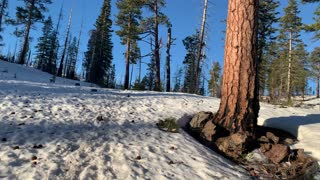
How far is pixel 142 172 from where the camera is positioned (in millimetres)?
5773

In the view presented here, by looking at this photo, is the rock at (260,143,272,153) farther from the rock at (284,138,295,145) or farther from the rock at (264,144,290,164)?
the rock at (284,138,295,145)

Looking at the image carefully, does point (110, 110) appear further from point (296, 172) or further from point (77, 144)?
point (296, 172)

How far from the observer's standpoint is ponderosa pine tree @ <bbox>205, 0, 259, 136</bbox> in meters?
8.05

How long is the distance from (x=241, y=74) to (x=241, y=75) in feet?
0.08

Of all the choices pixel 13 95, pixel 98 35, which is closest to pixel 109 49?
pixel 98 35

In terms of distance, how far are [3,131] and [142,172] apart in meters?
3.38

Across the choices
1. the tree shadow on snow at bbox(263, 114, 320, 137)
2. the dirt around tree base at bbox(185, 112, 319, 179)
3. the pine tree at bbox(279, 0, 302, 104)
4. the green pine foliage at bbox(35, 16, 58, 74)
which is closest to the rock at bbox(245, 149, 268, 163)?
the dirt around tree base at bbox(185, 112, 319, 179)

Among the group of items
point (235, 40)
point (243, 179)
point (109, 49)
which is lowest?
point (243, 179)

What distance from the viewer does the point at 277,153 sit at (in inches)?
289

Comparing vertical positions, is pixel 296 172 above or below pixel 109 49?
below

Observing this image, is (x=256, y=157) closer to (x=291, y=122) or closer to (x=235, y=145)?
(x=235, y=145)

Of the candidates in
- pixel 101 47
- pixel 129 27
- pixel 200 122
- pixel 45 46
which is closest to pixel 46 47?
pixel 45 46

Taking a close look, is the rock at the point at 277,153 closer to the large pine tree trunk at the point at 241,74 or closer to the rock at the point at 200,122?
the large pine tree trunk at the point at 241,74

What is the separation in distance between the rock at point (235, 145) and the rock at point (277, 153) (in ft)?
1.77
